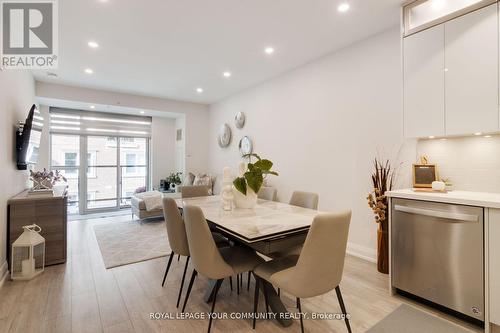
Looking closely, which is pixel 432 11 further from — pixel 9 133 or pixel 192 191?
pixel 9 133

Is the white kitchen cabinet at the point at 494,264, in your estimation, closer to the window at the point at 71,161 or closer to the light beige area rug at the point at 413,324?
the light beige area rug at the point at 413,324

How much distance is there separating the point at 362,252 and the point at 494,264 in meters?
1.56

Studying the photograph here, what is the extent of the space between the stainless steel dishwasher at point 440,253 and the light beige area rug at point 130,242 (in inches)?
114

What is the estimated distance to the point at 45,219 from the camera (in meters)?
3.05

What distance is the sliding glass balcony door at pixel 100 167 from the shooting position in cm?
602

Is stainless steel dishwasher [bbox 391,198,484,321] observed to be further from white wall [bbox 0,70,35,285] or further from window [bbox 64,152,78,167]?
window [bbox 64,152,78,167]

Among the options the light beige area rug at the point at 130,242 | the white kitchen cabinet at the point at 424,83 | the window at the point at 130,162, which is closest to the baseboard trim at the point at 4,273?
the light beige area rug at the point at 130,242

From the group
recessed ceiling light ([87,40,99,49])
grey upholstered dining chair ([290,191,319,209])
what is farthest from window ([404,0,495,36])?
recessed ceiling light ([87,40,99,49])

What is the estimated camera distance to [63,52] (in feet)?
11.8

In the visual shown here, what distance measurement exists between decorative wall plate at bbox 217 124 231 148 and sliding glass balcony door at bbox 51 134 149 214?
2360mm

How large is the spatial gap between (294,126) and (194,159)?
3565 mm

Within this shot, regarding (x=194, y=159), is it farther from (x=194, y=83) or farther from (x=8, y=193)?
(x=8, y=193)

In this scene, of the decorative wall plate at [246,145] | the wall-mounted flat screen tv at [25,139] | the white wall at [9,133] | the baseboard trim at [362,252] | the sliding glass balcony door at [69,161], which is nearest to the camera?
the white wall at [9,133]

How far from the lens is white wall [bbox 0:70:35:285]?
2729 mm
